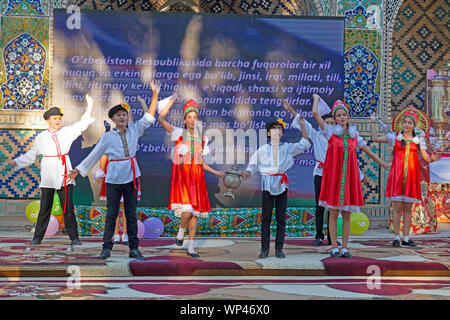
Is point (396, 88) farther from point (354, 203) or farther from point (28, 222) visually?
point (28, 222)

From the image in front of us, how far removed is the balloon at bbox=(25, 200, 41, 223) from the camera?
9.46 metres

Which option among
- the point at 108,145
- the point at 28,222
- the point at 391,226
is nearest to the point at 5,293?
the point at 108,145

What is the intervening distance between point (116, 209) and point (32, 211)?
2.94 metres

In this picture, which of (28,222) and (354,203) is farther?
(28,222)

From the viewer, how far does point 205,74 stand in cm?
969

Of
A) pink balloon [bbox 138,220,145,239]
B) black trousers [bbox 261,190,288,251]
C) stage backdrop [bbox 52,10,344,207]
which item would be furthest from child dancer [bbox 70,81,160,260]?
stage backdrop [bbox 52,10,344,207]

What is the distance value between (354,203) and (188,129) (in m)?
2.02

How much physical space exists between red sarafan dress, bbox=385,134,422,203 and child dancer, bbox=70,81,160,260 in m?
3.33

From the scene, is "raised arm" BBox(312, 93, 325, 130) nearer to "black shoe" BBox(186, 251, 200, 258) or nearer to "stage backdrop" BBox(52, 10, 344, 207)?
"black shoe" BBox(186, 251, 200, 258)

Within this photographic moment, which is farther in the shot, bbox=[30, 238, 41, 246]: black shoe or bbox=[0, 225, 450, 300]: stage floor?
bbox=[30, 238, 41, 246]: black shoe

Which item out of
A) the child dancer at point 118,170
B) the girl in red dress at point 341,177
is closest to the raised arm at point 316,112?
the girl in red dress at point 341,177

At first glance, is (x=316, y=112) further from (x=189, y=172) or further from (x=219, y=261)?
(x=219, y=261)

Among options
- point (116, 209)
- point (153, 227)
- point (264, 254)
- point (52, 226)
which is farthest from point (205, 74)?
point (264, 254)

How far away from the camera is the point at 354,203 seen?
728 cm
